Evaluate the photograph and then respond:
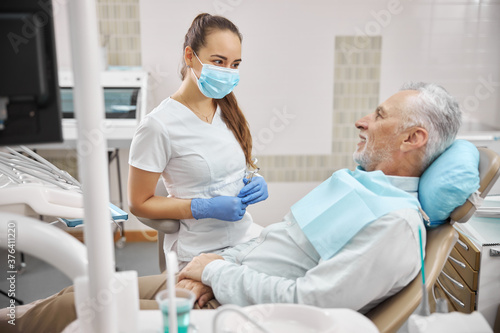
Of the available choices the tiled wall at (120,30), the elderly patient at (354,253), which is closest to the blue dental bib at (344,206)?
the elderly patient at (354,253)

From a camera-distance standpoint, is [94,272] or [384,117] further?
[384,117]

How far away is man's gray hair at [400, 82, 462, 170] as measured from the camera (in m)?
1.41

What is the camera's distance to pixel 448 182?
128 cm

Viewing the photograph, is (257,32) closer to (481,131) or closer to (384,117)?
(481,131)

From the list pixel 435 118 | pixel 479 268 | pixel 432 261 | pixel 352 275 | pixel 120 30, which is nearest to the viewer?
pixel 352 275

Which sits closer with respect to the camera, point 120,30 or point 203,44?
point 203,44

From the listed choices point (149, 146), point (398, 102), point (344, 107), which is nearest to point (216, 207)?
point (149, 146)

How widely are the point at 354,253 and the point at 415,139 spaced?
45 centimetres

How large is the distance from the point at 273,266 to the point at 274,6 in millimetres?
2600

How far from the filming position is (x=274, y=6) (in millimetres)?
3559

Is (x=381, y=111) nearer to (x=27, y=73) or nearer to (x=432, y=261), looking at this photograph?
(x=432, y=261)

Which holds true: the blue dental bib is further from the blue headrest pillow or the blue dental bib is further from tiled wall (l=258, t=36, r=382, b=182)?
tiled wall (l=258, t=36, r=382, b=182)

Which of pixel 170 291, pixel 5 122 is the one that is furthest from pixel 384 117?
pixel 5 122

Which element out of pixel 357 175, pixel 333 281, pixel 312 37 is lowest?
pixel 333 281
